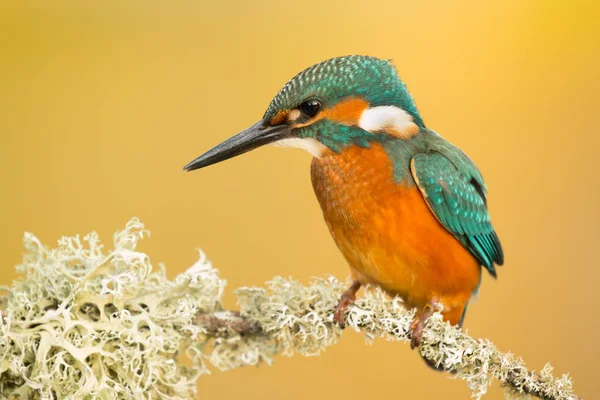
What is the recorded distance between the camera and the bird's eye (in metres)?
0.86

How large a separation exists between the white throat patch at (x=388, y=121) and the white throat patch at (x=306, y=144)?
0.20 feet

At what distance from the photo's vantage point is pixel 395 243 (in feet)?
3.03

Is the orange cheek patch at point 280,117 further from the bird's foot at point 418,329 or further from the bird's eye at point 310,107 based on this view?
the bird's foot at point 418,329

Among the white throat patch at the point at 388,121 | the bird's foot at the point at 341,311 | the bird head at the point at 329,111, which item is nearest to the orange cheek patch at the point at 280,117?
the bird head at the point at 329,111

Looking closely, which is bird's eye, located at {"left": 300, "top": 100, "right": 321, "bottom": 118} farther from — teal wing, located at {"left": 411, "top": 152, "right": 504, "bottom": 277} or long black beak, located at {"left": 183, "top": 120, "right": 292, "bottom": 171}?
teal wing, located at {"left": 411, "top": 152, "right": 504, "bottom": 277}

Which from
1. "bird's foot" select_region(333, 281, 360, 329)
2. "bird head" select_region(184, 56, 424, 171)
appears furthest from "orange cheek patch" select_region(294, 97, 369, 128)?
"bird's foot" select_region(333, 281, 360, 329)

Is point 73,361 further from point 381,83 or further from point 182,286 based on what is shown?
point 381,83

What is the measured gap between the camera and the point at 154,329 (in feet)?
2.50

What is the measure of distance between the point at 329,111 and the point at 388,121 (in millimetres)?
96

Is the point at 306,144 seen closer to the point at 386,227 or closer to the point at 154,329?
the point at 386,227

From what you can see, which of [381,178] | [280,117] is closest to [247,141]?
[280,117]

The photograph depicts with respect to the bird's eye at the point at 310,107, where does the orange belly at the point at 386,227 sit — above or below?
below

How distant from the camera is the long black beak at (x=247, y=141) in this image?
87 cm

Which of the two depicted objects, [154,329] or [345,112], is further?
[345,112]
